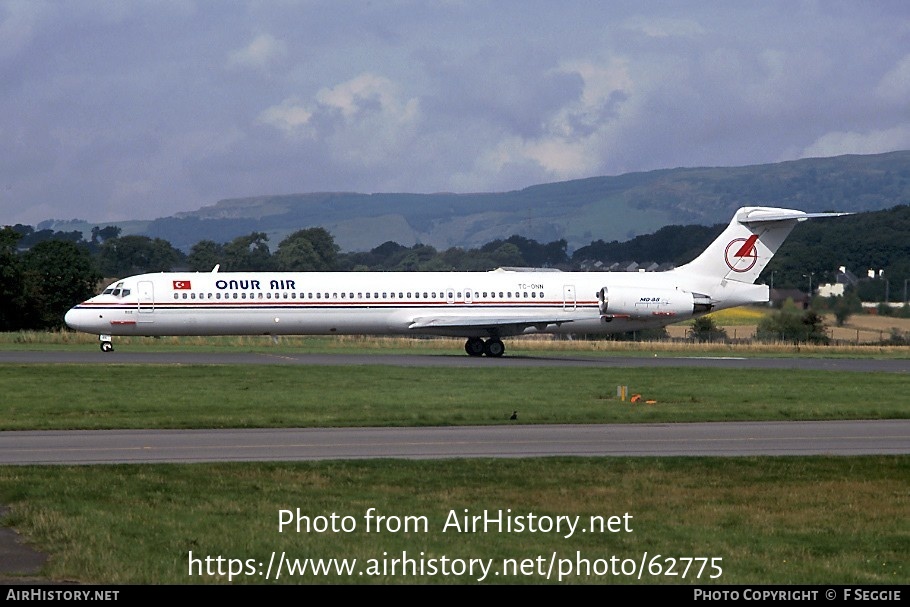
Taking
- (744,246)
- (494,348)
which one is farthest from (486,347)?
(744,246)

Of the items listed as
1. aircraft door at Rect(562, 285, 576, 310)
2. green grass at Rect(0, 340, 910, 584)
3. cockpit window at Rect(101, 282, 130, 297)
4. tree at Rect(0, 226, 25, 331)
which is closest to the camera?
green grass at Rect(0, 340, 910, 584)

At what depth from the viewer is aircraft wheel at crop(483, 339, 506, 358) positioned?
52.8 metres

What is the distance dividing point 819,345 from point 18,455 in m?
50.6

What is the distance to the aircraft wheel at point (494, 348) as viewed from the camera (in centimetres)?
5278

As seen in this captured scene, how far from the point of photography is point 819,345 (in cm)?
6494

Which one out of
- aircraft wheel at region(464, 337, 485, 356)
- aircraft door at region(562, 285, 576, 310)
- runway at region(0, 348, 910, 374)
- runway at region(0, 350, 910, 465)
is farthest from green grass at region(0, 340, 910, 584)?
aircraft wheel at region(464, 337, 485, 356)

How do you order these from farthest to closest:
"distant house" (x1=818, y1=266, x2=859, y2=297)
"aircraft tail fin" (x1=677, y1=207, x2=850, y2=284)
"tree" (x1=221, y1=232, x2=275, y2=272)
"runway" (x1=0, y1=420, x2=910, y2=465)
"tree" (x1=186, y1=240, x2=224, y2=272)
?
"tree" (x1=186, y1=240, x2=224, y2=272), "tree" (x1=221, y1=232, x2=275, y2=272), "distant house" (x1=818, y1=266, x2=859, y2=297), "aircraft tail fin" (x1=677, y1=207, x2=850, y2=284), "runway" (x1=0, y1=420, x2=910, y2=465)

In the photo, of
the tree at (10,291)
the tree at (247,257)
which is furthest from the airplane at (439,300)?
the tree at (247,257)

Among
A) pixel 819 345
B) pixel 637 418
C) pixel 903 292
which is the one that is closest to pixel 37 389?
pixel 637 418

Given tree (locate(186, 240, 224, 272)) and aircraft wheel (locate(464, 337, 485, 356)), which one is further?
tree (locate(186, 240, 224, 272))

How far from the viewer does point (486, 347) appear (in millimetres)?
53125

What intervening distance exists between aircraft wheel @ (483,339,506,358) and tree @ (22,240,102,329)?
106 feet

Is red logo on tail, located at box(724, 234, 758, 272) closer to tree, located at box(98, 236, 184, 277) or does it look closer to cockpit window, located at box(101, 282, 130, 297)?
cockpit window, located at box(101, 282, 130, 297)

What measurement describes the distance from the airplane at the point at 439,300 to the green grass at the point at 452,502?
20.9 m
